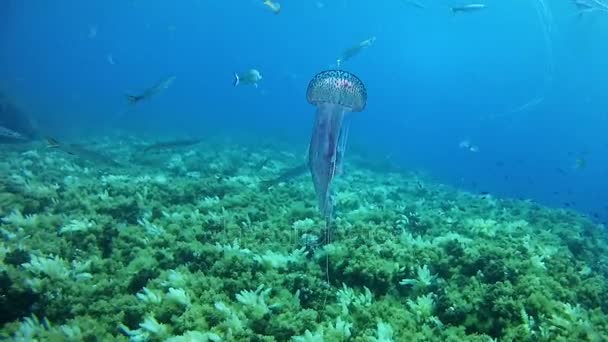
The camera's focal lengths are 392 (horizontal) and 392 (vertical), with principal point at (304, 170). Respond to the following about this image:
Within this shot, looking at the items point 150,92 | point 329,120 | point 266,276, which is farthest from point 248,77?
point 266,276

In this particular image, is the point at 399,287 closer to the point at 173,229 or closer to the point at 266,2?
the point at 173,229

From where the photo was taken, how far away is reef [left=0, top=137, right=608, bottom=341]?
177 inches

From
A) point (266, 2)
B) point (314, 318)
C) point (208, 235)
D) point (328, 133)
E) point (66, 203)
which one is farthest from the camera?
point (266, 2)

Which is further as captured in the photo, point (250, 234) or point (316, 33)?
point (316, 33)

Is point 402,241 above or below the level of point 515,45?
below

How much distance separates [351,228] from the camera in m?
7.57

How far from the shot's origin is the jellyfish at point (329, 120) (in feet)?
17.5

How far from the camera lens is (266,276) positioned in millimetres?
5645

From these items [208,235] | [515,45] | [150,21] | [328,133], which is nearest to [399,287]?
[328,133]

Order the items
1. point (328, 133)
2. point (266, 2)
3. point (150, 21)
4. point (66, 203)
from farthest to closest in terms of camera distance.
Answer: point (150, 21), point (266, 2), point (66, 203), point (328, 133)

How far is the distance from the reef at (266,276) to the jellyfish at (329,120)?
4.42 feet

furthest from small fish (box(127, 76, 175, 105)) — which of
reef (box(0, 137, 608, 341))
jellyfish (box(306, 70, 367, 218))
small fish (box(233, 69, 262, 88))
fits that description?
jellyfish (box(306, 70, 367, 218))

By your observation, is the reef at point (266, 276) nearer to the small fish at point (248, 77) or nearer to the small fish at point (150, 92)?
the small fish at point (150, 92)

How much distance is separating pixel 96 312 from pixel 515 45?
123001 millimetres
